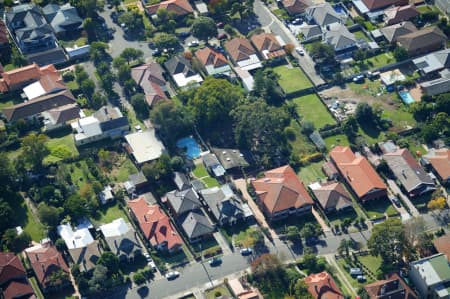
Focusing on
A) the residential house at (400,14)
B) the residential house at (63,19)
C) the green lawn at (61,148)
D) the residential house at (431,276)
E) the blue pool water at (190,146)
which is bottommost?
the residential house at (431,276)

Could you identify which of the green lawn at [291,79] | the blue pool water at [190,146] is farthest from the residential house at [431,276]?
the green lawn at [291,79]

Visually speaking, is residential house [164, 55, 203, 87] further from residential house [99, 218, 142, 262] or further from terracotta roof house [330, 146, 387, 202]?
residential house [99, 218, 142, 262]

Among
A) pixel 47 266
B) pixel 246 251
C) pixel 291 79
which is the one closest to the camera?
pixel 47 266

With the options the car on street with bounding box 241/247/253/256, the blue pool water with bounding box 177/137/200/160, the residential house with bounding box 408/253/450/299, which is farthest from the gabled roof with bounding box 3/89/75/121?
the residential house with bounding box 408/253/450/299


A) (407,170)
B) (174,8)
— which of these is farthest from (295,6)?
(407,170)

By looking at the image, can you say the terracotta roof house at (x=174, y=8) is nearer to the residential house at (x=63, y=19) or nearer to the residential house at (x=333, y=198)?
the residential house at (x=63, y=19)

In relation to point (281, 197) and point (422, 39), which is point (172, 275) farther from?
point (422, 39)
